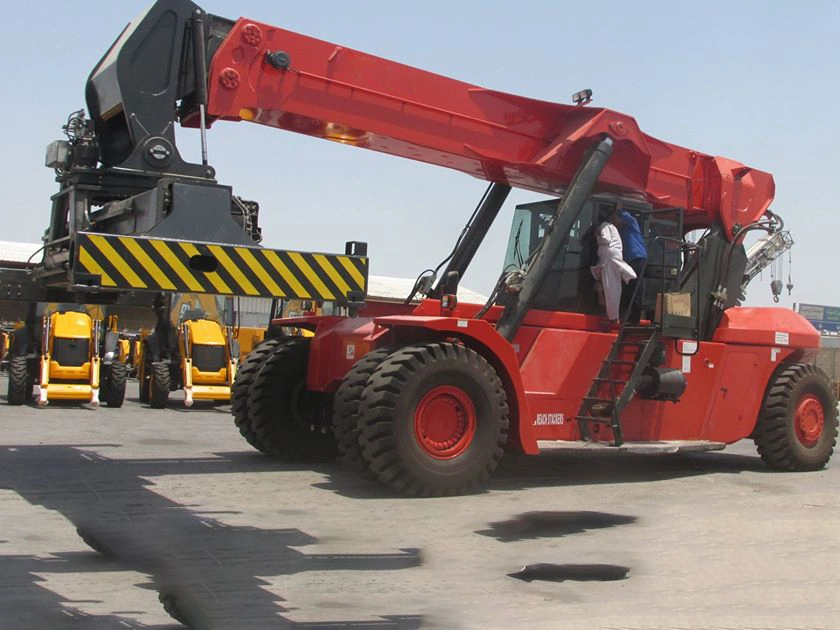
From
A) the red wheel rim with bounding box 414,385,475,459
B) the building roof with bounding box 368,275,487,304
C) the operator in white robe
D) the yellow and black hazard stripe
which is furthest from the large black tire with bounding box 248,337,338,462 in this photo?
the building roof with bounding box 368,275,487,304

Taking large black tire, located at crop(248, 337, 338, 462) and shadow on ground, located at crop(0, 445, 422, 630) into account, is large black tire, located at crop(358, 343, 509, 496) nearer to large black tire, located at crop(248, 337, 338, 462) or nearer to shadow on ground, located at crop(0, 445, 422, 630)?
shadow on ground, located at crop(0, 445, 422, 630)

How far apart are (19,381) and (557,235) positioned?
33.8 feet

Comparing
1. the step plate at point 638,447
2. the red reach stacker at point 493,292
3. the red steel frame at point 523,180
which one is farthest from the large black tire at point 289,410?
the step plate at point 638,447

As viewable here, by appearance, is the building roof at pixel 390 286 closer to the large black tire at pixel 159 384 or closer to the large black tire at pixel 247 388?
the large black tire at pixel 159 384

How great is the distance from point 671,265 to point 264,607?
22.1 ft

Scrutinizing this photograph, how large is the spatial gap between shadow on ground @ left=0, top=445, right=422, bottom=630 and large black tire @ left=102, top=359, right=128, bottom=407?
25.5 ft

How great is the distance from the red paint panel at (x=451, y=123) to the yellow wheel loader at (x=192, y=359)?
8593 millimetres

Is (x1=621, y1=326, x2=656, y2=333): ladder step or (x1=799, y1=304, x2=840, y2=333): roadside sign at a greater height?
(x1=799, y1=304, x2=840, y2=333): roadside sign

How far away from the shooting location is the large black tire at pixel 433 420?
8117 millimetres

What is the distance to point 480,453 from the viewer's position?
28.1 ft

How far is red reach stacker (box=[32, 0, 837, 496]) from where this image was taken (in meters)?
7.55

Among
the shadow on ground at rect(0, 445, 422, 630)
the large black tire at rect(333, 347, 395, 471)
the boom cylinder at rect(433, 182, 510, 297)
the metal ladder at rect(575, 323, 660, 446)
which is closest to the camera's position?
the shadow on ground at rect(0, 445, 422, 630)

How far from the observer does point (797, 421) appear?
1124 cm

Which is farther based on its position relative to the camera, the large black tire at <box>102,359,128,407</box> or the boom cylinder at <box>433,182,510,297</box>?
the large black tire at <box>102,359,128,407</box>
